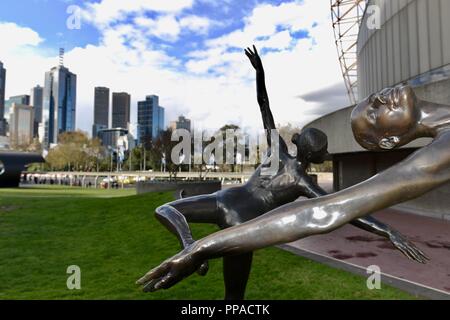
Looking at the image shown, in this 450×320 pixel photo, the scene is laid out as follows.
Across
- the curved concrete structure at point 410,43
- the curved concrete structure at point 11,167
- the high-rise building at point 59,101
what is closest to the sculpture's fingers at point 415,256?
the curved concrete structure at point 410,43

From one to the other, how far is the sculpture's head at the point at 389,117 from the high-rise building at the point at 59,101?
92.7m

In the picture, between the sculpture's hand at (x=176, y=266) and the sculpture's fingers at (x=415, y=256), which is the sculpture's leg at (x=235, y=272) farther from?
the sculpture's hand at (x=176, y=266)

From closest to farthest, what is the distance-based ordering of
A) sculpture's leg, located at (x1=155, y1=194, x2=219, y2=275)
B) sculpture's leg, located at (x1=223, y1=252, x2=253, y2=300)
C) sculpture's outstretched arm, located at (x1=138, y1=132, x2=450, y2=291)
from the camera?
sculpture's outstretched arm, located at (x1=138, y1=132, x2=450, y2=291) < sculpture's leg, located at (x1=155, y1=194, x2=219, y2=275) < sculpture's leg, located at (x1=223, y1=252, x2=253, y2=300)

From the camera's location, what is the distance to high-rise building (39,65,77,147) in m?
94.6

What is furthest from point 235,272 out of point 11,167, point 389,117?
point 11,167

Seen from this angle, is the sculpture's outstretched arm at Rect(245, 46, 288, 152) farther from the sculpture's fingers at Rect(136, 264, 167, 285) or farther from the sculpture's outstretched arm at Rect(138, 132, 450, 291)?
the sculpture's fingers at Rect(136, 264, 167, 285)

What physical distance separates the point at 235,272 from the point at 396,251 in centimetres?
669

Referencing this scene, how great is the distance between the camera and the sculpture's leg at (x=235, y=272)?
2.76 meters

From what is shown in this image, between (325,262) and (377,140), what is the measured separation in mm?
5731

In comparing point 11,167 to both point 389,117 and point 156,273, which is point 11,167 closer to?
point 156,273

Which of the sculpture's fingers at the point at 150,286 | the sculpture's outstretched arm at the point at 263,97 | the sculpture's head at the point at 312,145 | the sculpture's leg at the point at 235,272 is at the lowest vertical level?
the sculpture's leg at the point at 235,272

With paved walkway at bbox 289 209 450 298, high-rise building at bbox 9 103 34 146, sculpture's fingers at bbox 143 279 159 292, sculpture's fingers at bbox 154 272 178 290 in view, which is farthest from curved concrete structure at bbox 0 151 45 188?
high-rise building at bbox 9 103 34 146

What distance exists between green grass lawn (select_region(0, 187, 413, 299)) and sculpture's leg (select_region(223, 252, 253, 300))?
7.91 feet

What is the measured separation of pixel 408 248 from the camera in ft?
6.08
